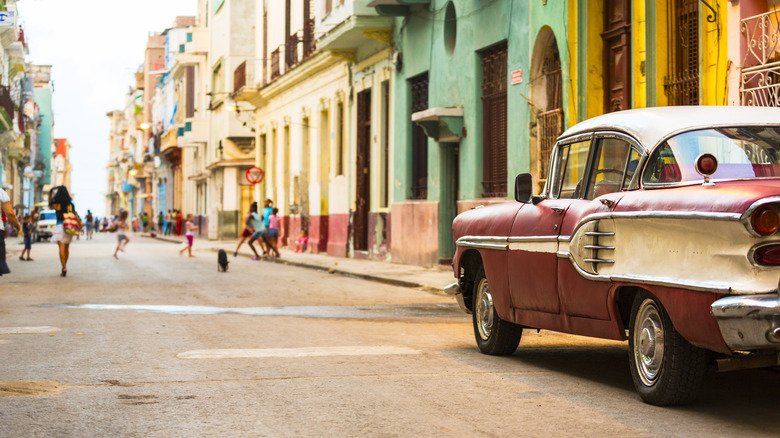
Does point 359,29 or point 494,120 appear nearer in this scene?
point 494,120

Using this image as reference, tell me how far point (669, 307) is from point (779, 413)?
90cm

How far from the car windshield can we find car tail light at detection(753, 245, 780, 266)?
903mm

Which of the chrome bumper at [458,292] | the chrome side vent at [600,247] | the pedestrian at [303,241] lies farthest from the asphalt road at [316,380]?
the pedestrian at [303,241]

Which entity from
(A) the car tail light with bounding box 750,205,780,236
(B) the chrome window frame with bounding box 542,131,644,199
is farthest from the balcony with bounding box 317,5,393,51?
(A) the car tail light with bounding box 750,205,780,236

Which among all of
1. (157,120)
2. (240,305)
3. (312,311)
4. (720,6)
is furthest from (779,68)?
(157,120)

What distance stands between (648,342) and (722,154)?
1.18 m

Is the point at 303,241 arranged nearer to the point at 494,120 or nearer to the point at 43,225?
the point at 494,120

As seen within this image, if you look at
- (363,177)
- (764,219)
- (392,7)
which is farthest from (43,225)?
A: (764,219)

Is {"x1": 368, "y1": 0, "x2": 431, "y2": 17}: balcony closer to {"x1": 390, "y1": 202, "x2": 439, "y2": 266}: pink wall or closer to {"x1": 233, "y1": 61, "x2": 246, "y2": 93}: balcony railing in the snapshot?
{"x1": 390, "y1": 202, "x2": 439, "y2": 266}: pink wall

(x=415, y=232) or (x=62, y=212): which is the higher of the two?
(x=62, y=212)

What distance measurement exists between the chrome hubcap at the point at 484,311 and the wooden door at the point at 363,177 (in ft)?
65.1

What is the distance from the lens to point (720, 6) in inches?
547

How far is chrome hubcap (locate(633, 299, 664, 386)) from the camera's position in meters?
6.52

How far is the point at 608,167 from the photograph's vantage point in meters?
7.49
